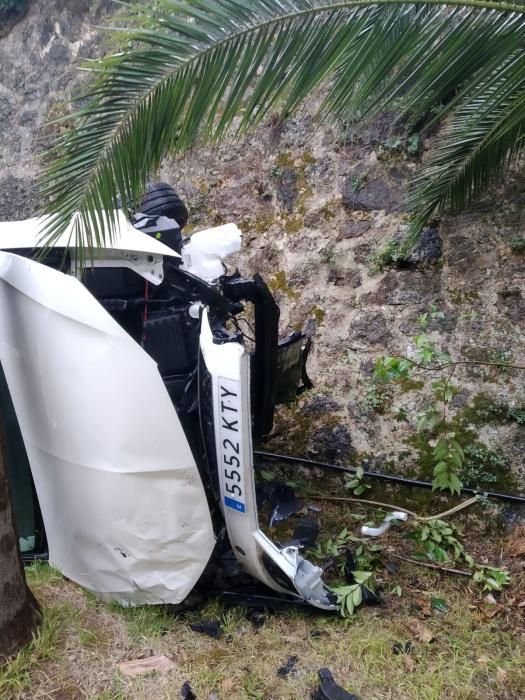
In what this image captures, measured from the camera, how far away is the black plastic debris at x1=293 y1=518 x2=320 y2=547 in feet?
11.8

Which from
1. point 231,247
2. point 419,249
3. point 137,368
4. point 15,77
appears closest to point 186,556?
point 137,368

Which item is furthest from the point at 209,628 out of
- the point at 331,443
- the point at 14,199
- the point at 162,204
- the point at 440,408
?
the point at 14,199

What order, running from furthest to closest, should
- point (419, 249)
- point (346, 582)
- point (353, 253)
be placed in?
point (353, 253)
point (419, 249)
point (346, 582)

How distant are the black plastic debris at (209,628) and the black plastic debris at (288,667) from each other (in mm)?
390

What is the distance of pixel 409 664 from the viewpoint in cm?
266

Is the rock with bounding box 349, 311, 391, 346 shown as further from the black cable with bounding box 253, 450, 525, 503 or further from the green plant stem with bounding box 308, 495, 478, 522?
the green plant stem with bounding box 308, 495, 478, 522

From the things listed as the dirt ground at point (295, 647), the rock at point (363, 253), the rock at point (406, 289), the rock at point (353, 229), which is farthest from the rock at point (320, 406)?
the rock at point (353, 229)

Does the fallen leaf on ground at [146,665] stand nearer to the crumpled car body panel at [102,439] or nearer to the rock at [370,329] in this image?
the crumpled car body panel at [102,439]

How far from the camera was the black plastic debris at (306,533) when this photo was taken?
3594 millimetres

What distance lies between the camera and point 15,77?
8.69 m

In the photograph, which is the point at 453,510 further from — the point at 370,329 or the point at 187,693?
the point at 187,693

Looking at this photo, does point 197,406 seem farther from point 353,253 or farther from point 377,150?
point 377,150

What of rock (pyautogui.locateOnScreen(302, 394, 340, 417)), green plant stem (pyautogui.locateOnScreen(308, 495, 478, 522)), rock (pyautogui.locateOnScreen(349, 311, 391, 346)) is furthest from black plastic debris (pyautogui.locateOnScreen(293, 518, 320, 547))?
rock (pyautogui.locateOnScreen(349, 311, 391, 346))

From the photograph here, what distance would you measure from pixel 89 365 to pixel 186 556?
104 centimetres
